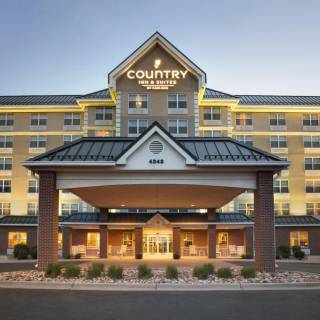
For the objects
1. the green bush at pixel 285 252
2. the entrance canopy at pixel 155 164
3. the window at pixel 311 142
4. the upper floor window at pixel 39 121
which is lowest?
the green bush at pixel 285 252

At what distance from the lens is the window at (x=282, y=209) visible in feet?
169

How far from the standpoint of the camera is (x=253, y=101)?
53.5 meters

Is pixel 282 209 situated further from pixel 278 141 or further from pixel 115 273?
pixel 115 273

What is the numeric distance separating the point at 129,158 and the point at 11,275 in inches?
285

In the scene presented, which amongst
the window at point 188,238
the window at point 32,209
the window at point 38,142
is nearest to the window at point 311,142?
the window at point 188,238

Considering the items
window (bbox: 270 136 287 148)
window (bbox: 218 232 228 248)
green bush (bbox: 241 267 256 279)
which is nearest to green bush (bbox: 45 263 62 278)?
green bush (bbox: 241 267 256 279)

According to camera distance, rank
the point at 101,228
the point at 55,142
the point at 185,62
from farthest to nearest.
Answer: the point at 55,142 → the point at 185,62 → the point at 101,228

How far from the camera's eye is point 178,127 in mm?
46344

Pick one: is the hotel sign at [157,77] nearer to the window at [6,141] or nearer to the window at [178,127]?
the window at [178,127]

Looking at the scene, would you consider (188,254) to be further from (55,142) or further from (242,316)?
(242,316)

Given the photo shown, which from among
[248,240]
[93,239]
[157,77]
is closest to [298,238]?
[248,240]

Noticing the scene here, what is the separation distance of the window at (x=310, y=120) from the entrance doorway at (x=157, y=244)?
2122 cm

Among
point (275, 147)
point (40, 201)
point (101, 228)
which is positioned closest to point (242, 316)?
point (40, 201)

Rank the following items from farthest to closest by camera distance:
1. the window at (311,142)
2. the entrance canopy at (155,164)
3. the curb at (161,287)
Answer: the window at (311,142)
the entrance canopy at (155,164)
the curb at (161,287)
